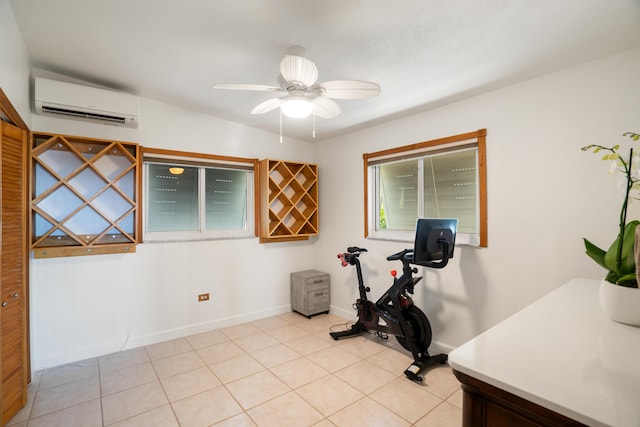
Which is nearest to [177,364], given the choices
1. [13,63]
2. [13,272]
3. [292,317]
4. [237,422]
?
[237,422]

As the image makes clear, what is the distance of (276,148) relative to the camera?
408 cm

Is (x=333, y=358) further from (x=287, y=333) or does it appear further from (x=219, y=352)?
(x=219, y=352)

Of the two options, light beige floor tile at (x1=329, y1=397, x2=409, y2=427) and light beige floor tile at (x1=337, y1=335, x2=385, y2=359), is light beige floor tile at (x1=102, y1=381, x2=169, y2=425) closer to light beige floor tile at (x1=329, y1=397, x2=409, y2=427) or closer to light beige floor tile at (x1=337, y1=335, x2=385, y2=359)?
light beige floor tile at (x1=329, y1=397, x2=409, y2=427)

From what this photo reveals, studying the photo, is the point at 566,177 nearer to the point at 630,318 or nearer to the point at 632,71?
the point at 632,71

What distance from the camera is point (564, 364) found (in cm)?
84

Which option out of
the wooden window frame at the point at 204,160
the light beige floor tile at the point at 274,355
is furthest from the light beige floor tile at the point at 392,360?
the wooden window frame at the point at 204,160

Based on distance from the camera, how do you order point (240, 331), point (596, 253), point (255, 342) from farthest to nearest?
point (240, 331) → point (255, 342) → point (596, 253)

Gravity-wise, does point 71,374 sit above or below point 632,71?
below

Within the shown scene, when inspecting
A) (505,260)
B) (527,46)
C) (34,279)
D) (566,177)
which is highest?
(527,46)

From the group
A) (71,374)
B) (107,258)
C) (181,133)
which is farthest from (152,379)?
(181,133)

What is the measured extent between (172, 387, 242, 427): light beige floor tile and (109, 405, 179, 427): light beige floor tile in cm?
4

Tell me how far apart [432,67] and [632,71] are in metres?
1.22

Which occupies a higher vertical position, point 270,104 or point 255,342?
point 270,104

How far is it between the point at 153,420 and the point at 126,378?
0.72 metres
